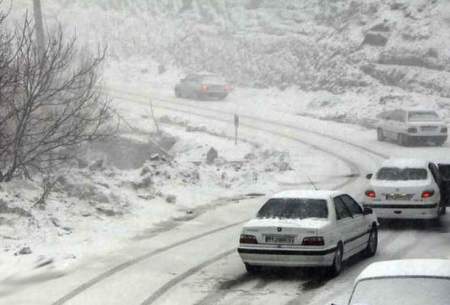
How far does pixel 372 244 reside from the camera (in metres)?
14.8

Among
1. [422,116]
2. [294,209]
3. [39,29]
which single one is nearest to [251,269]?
[294,209]

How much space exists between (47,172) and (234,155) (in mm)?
11719

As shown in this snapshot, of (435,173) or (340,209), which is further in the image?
(435,173)

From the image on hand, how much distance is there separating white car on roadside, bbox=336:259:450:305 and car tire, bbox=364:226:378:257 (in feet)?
22.1

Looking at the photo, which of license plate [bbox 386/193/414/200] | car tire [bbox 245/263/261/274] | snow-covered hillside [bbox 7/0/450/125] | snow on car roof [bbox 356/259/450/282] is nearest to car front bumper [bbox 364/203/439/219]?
license plate [bbox 386/193/414/200]

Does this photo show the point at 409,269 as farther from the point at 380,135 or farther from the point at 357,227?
the point at 380,135

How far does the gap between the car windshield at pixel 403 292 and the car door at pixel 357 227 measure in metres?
6.05

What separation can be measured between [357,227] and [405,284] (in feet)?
22.0

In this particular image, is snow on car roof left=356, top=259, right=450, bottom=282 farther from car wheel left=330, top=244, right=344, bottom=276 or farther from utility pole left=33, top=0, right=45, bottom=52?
utility pole left=33, top=0, right=45, bottom=52

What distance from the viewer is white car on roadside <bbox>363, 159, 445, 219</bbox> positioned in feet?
57.0

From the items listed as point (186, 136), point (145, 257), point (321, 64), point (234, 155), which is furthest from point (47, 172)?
point (321, 64)

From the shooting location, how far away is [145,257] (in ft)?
48.8

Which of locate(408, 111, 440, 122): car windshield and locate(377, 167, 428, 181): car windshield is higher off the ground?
locate(408, 111, 440, 122): car windshield

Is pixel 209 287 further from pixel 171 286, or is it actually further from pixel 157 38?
pixel 157 38
